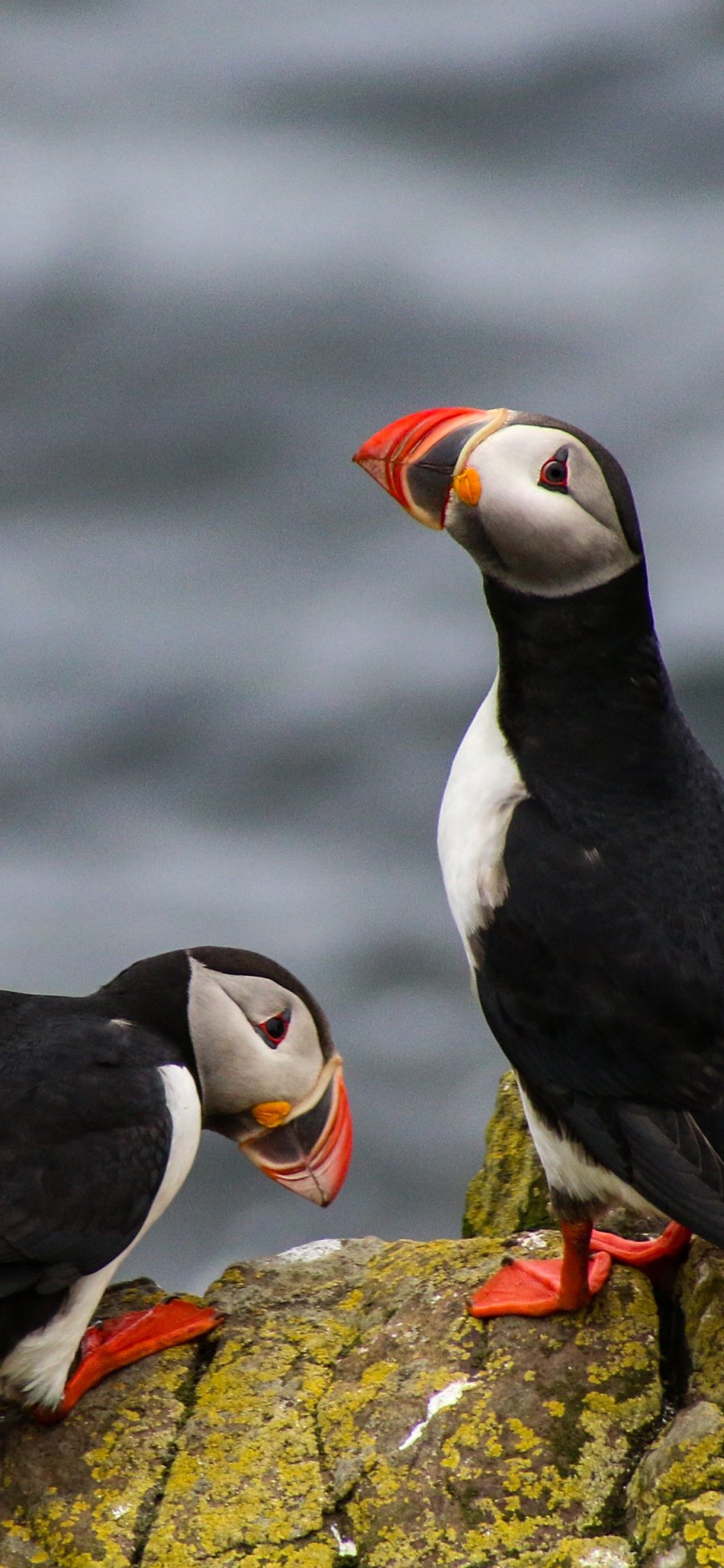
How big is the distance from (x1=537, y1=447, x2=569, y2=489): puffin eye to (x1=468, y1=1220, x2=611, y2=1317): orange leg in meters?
A: 1.44

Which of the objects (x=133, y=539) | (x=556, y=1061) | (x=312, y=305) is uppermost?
(x=312, y=305)

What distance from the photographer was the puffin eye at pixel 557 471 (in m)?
3.68

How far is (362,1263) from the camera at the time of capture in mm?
4062

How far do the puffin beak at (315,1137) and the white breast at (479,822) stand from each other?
1.89 feet

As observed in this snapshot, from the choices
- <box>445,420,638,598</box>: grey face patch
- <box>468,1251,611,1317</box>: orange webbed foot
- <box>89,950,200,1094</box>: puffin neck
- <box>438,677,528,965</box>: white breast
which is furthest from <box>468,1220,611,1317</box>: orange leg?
<box>445,420,638,598</box>: grey face patch

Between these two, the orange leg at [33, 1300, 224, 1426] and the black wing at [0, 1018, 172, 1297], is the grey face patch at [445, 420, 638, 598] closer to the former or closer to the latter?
the black wing at [0, 1018, 172, 1297]

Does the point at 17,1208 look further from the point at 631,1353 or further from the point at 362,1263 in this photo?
the point at 631,1353

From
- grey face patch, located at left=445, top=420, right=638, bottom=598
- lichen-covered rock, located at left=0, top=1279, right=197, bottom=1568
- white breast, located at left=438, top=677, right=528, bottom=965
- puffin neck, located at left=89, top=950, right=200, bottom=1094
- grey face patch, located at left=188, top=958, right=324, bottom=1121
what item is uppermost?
grey face patch, located at left=445, top=420, right=638, bottom=598

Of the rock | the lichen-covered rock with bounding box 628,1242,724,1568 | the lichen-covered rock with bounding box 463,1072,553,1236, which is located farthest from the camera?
the lichen-covered rock with bounding box 463,1072,553,1236

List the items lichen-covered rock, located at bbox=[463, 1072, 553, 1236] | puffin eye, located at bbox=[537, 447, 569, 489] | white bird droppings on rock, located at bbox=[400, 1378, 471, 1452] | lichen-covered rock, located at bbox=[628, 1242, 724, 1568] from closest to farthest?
lichen-covered rock, located at bbox=[628, 1242, 724, 1568] → white bird droppings on rock, located at bbox=[400, 1378, 471, 1452] → puffin eye, located at bbox=[537, 447, 569, 489] → lichen-covered rock, located at bbox=[463, 1072, 553, 1236]

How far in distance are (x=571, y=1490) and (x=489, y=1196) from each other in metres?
1.33

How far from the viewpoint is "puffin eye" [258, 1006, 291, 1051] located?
13.6 ft

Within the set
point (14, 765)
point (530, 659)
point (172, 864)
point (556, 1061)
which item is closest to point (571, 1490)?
point (556, 1061)

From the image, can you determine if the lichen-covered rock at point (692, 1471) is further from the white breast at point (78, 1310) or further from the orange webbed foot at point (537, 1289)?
the white breast at point (78, 1310)
